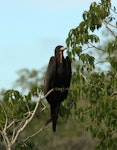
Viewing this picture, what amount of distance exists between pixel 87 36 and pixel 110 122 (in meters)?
1.44

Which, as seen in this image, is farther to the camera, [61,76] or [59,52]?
[59,52]

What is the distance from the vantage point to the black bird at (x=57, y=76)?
1169 centimetres

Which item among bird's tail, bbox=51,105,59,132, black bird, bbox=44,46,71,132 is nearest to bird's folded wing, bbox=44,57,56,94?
black bird, bbox=44,46,71,132

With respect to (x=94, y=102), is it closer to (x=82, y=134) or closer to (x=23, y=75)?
(x=82, y=134)

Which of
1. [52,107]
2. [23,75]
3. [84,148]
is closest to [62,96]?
[52,107]

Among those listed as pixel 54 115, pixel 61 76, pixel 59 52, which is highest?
pixel 59 52

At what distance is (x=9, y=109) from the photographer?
10.3 meters

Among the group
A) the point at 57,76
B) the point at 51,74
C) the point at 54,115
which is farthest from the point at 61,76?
the point at 54,115

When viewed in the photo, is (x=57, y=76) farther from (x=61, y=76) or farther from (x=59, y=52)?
(x=59, y=52)

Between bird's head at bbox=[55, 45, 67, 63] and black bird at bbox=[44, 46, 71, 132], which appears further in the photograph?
bird's head at bbox=[55, 45, 67, 63]

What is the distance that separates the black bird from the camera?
38.3ft

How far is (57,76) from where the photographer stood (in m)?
11.8

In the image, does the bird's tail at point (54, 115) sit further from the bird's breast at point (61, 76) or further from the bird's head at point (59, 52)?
the bird's head at point (59, 52)

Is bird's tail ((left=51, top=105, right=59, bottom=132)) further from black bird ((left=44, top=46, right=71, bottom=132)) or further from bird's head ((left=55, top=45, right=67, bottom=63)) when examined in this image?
bird's head ((left=55, top=45, right=67, bottom=63))
